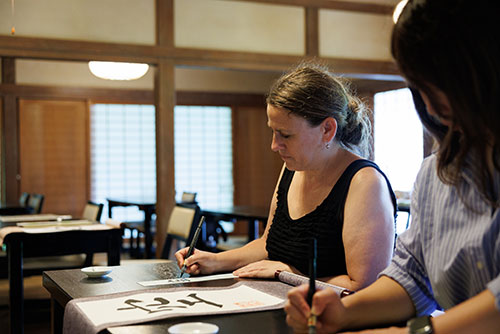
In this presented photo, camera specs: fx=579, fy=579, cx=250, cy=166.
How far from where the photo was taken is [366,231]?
1.47 meters

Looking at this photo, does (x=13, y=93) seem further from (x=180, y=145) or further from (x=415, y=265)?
(x=415, y=265)

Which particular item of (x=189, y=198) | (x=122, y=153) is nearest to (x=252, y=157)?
(x=122, y=153)

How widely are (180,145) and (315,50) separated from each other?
3.16 metres

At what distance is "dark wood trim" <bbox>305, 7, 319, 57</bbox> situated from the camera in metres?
5.33

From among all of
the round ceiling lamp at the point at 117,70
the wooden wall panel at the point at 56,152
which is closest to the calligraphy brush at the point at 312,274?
the round ceiling lamp at the point at 117,70

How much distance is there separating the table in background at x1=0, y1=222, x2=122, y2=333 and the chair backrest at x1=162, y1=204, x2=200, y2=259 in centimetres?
43

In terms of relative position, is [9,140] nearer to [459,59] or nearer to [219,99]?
[219,99]

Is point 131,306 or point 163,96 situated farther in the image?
point 163,96

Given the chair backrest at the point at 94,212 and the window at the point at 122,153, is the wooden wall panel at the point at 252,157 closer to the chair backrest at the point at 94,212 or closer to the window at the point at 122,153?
the window at the point at 122,153

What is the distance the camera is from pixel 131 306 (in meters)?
1.21

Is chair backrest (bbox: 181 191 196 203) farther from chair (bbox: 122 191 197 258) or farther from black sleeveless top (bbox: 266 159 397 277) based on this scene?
black sleeveless top (bbox: 266 159 397 277)

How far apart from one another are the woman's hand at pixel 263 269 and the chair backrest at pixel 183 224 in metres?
1.72

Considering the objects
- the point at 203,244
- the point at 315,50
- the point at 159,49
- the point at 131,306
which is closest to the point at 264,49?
the point at 315,50

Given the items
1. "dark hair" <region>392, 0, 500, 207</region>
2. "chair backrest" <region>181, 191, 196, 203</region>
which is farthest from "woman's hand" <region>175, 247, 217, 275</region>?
"chair backrest" <region>181, 191, 196, 203</region>
